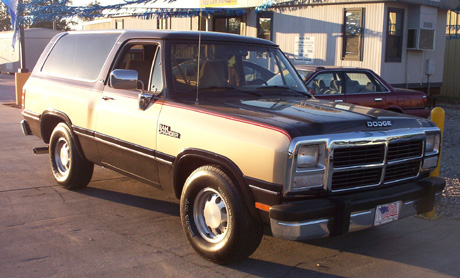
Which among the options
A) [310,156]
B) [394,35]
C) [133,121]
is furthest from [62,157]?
[394,35]

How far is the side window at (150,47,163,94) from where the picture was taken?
5156 mm

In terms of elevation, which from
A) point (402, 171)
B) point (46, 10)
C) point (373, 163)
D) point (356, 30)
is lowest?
point (402, 171)

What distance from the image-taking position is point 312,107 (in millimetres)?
4844

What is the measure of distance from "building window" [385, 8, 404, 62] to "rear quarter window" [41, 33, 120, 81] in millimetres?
10615

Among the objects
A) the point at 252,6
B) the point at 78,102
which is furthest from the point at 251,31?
the point at 78,102

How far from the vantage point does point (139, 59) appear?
225 inches

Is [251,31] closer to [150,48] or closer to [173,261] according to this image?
[150,48]

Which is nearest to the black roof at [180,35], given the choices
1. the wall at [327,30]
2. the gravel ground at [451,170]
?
the gravel ground at [451,170]

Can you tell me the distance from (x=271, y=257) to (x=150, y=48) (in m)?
2.51

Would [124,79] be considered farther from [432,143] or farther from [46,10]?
[46,10]

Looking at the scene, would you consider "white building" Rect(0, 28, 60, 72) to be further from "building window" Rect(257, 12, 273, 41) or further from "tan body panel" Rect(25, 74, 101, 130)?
"tan body panel" Rect(25, 74, 101, 130)

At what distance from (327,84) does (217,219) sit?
5823 millimetres

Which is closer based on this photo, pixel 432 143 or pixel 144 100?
pixel 432 143

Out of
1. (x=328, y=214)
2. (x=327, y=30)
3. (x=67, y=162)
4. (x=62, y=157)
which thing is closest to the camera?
(x=328, y=214)
